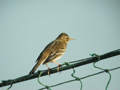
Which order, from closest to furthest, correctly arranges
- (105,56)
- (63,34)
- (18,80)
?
(105,56), (18,80), (63,34)

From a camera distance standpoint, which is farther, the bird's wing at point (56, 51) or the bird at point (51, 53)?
the bird's wing at point (56, 51)

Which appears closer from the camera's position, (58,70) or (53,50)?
(58,70)

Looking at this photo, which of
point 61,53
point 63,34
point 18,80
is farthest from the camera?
point 63,34

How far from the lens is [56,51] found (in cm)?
349

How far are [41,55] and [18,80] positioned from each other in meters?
0.88

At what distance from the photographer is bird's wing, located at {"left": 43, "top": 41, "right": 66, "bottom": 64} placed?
3.21 metres

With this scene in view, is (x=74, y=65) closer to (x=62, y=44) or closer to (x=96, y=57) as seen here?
(x=96, y=57)

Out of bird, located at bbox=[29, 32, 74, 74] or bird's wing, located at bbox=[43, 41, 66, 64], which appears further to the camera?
bird's wing, located at bbox=[43, 41, 66, 64]

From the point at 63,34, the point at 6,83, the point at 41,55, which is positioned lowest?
the point at 6,83

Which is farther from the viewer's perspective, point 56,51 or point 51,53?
point 56,51

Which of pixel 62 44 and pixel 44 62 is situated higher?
pixel 62 44

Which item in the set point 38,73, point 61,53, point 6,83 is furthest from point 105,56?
point 61,53

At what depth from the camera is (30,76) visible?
2.31m

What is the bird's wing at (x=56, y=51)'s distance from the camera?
321 centimetres
